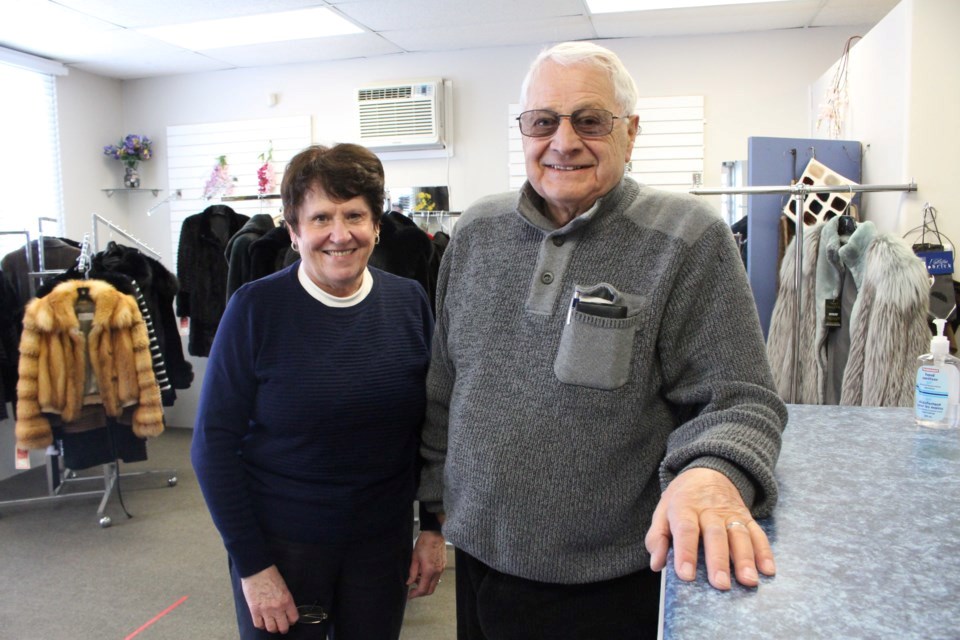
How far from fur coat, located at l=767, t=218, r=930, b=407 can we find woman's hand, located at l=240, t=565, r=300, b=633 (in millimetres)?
1915

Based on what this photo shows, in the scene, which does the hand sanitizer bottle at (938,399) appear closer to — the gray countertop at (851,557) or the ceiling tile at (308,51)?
the gray countertop at (851,557)

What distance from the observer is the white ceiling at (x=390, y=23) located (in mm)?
3879

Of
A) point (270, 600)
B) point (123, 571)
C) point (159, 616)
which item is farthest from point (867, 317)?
point (123, 571)

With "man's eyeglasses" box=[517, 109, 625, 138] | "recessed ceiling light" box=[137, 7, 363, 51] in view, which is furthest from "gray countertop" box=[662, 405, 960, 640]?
"recessed ceiling light" box=[137, 7, 363, 51]

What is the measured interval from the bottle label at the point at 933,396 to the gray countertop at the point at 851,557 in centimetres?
16

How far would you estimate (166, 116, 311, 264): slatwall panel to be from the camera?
531 cm

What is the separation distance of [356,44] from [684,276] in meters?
4.32

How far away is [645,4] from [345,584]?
361 centimetres

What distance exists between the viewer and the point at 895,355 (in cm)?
225

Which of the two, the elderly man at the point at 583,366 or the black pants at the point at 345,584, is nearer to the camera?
the elderly man at the point at 583,366

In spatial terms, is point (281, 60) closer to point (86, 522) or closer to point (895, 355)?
point (86, 522)

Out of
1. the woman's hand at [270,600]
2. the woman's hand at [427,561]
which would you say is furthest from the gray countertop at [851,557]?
the woman's hand at [270,600]

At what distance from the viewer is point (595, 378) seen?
3.28ft

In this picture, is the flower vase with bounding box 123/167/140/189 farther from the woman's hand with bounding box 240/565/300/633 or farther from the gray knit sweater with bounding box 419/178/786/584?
the gray knit sweater with bounding box 419/178/786/584
